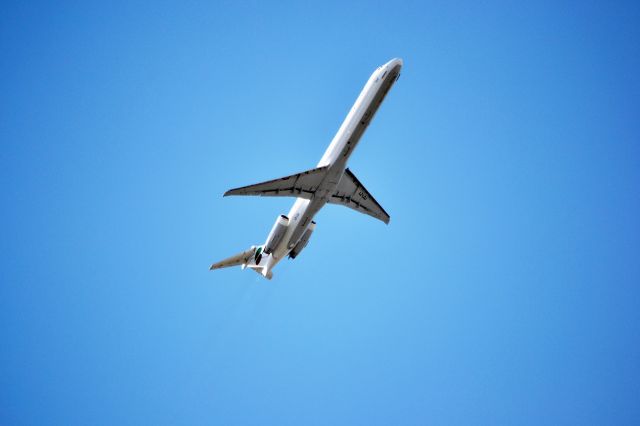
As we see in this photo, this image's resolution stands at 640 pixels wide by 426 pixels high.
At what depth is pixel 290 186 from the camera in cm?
3859

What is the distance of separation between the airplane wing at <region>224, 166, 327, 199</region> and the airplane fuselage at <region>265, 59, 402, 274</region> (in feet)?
1.79

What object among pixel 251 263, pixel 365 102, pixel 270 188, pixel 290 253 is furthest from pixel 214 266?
pixel 365 102

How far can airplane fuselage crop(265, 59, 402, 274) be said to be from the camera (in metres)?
35.8

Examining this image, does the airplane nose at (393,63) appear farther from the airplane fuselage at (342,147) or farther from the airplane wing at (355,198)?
the airplane wing at (355,198)

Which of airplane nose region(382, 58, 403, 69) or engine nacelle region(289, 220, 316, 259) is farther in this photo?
engine nacelle region(289, 220, 316, 259)

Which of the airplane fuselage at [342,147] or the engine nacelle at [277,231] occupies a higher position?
the airplane fuselage at [342,147]

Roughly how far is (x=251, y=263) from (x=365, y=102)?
1794 centimetres

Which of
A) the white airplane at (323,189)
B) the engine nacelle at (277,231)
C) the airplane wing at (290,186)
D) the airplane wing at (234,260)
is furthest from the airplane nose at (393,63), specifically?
the airplane wing at (234,260)

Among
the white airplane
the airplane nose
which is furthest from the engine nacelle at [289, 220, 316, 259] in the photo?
the airplane nose

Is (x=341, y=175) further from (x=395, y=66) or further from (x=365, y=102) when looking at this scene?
(x=395, y=66)

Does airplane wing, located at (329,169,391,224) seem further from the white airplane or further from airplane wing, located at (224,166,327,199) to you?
airplane wing, located at (224,166,327,199)

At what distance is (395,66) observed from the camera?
116ft

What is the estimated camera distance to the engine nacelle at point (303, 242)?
43.1m

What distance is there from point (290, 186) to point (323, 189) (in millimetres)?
2531
